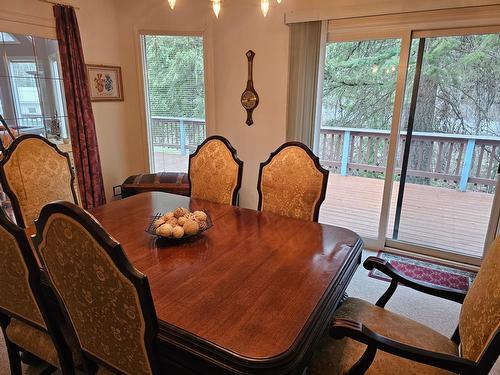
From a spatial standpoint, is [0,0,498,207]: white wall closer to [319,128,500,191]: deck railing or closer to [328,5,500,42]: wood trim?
[328,5,500,42]: wood trim

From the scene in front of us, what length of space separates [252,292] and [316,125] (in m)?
2.44

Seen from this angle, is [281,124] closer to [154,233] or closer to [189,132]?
[189,132]

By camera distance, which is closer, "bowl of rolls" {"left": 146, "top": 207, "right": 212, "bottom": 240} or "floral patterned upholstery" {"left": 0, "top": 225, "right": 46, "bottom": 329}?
"floral patterned upholstery" {"left": 0, "top": 225, "right": 46, "bottom": 329}

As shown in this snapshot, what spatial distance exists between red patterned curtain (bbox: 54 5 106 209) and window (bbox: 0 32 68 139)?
14 cm

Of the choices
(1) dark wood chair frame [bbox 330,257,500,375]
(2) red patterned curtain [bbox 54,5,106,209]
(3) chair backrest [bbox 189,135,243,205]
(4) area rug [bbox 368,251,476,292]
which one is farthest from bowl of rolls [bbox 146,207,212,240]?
(2) red patterned curtain [bbox 54,5,106,209]

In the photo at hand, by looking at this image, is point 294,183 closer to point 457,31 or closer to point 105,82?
point 457,31

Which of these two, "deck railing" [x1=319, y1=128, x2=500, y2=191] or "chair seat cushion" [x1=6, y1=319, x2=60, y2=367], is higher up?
"deck railing" [x1=319, y1=128, x2=500, y2=191]

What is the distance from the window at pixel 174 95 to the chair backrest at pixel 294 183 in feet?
6.10

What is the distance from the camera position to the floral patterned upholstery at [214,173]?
254cm

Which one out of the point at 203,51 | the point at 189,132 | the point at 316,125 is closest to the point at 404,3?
the point at 316,125

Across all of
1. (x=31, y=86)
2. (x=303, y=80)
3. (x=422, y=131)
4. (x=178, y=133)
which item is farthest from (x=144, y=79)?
(x=422, y=131)

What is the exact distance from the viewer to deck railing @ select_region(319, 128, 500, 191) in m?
2.97

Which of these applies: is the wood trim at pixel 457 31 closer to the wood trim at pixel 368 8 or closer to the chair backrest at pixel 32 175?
the wood trim at pixel 368 8

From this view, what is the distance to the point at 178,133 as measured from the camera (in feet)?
13.8
